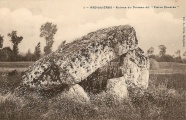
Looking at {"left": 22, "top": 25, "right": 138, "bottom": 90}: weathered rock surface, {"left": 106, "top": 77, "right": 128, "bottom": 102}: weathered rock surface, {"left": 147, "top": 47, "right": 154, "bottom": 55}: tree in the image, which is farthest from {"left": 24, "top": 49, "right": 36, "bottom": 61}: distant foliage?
{"left": 147, "top": 47, "right": 154, "bottom": 55}: tree

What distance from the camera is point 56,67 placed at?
5414 mm

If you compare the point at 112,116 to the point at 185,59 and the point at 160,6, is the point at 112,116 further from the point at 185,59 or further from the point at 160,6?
the point at 160,6

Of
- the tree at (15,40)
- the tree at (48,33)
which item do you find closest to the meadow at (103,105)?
the tree at (15,40)

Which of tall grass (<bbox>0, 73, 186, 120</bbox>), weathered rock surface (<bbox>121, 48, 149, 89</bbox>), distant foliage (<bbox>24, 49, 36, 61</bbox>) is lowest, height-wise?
tall grass (<bbox>0, 73, 186, 120</bbox>)

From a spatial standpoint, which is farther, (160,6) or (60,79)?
(160,6)

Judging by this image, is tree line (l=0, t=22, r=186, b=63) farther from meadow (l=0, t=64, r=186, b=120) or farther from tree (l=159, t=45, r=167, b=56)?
tree (l=159, t=45, r=167, b=56)

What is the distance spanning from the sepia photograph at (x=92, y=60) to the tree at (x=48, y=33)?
2 cm

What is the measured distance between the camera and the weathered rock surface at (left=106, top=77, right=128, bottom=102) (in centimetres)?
563

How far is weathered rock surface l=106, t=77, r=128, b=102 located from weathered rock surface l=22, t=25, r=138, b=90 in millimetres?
347

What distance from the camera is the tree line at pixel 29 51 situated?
5.61m

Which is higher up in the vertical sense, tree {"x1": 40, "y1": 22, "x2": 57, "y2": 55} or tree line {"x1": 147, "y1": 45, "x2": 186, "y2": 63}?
tree {"x1": 40, "y1": 22, "x2": 57, "y2": 55}

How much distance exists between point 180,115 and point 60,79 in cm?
198

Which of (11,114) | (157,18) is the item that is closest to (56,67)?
(11,114)

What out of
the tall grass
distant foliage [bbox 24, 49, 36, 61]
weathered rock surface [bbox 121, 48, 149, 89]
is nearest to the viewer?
the tall grass
